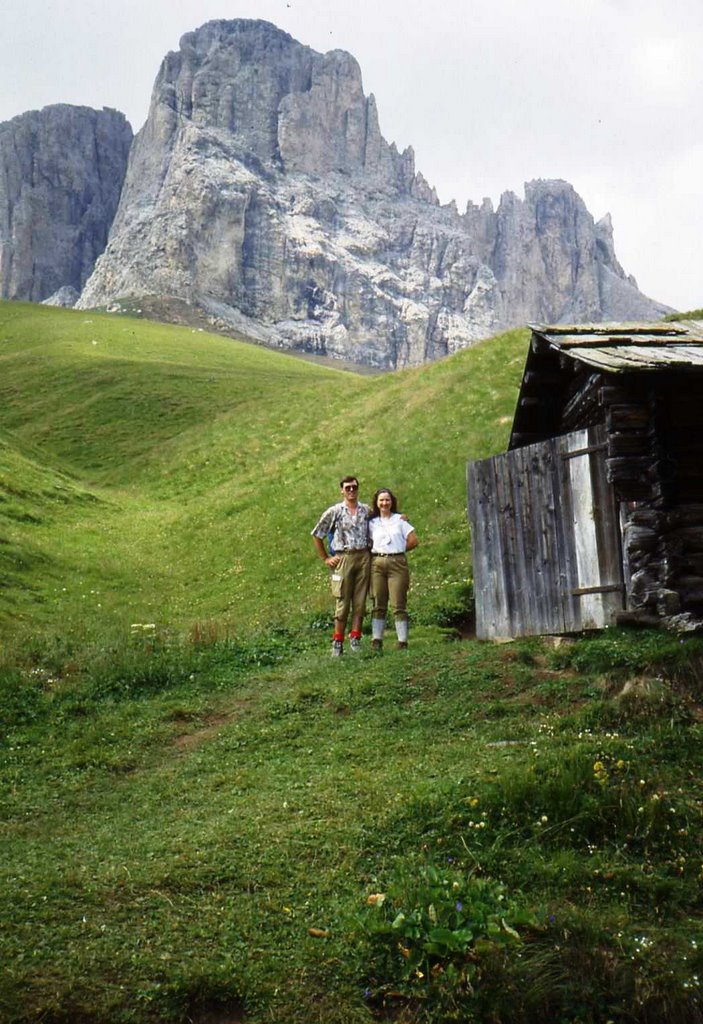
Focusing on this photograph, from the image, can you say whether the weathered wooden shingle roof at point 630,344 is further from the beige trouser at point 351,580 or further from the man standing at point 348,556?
the beige trouser at point 351,580

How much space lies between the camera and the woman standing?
15.1 metres

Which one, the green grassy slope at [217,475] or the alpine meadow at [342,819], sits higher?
the green grassy slope at [217,475]

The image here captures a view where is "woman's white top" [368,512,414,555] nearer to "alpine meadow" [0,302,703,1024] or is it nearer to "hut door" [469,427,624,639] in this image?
"hut door" [469,427,624,639]

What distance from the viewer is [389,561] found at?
1516 centimetres

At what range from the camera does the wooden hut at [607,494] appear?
12281 millimetres

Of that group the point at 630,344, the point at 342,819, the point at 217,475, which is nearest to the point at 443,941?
the point at 342,819

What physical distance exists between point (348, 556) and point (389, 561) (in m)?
0.68

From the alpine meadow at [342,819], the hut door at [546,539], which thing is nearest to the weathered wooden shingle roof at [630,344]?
the hut door at [546,539]

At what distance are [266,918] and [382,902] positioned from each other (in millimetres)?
868

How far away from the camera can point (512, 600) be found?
15.0 metres

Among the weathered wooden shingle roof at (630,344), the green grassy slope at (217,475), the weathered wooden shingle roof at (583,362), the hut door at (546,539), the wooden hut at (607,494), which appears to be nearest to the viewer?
the weathered wooden shingle roof at (630,344)

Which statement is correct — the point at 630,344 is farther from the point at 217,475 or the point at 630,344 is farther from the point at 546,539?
the point at 217,475

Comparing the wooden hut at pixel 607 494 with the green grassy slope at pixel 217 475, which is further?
the green grassy slope at pixel 217 475

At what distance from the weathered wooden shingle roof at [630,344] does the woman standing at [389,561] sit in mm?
3591
